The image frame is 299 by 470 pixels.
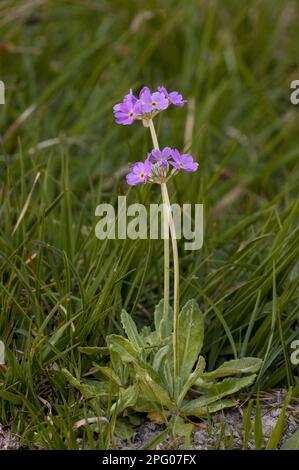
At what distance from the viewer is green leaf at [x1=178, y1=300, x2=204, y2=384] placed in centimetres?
197

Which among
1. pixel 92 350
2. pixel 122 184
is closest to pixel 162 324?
pixel 92 350

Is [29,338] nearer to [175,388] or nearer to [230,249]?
[175,388]

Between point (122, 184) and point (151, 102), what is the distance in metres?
1.30

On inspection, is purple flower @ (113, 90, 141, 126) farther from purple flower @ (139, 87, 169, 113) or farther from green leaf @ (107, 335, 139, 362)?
green leaf @ (107, 335, 139, 362)

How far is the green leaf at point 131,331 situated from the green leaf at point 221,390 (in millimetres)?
181

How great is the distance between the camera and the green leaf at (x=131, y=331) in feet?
6.42

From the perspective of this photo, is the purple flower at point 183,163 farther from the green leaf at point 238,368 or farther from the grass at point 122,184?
the green leaf at point 238,368

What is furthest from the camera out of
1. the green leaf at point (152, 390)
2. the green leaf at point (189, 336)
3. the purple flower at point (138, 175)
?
the green leaf at point (189, 336)

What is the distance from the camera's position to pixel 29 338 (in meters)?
1.99

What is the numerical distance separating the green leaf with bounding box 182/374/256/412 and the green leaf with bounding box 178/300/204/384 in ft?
0.23

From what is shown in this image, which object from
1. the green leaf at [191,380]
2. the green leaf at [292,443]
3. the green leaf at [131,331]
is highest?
the green leaf at [131,331]

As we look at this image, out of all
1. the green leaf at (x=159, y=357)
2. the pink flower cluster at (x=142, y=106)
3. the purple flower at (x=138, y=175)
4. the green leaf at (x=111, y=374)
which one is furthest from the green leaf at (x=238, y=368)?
the pink flower cluster at (x=142, y=106)

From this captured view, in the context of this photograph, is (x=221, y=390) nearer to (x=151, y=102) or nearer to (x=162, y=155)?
(x=162, y=155)

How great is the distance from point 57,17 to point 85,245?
1878 mm
